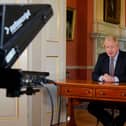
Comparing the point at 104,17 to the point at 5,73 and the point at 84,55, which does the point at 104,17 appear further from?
the point at 5,73

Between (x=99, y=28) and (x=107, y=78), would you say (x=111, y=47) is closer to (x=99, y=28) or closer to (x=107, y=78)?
(x=107, y=78)

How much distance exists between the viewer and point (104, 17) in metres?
8.58

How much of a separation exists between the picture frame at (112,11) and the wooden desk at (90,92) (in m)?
4.30

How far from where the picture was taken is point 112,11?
29.5ft

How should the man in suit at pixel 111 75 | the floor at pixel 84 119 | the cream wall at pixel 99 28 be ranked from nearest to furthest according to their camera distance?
the man in suit at pixel 111 75
the floor at pixel 84 119
the cream wall at pixel 99 28

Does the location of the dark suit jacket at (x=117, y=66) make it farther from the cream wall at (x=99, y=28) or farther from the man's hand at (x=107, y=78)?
the cream wall at (x=99, y=28)

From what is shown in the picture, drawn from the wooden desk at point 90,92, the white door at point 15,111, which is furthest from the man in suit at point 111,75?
the white door at point 15,111

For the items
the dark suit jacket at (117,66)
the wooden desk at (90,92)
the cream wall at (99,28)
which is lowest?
the wooden desk at (90,92)

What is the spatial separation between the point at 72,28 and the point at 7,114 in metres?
2.95

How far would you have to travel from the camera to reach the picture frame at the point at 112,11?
8.64m

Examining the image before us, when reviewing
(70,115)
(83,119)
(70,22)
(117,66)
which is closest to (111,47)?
(117,66)

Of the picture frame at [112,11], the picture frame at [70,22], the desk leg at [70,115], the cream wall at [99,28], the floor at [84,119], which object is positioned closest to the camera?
the desk leg at [70,115]

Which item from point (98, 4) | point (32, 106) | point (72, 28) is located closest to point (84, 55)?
point (72, 28)

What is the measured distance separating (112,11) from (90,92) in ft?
16.2
